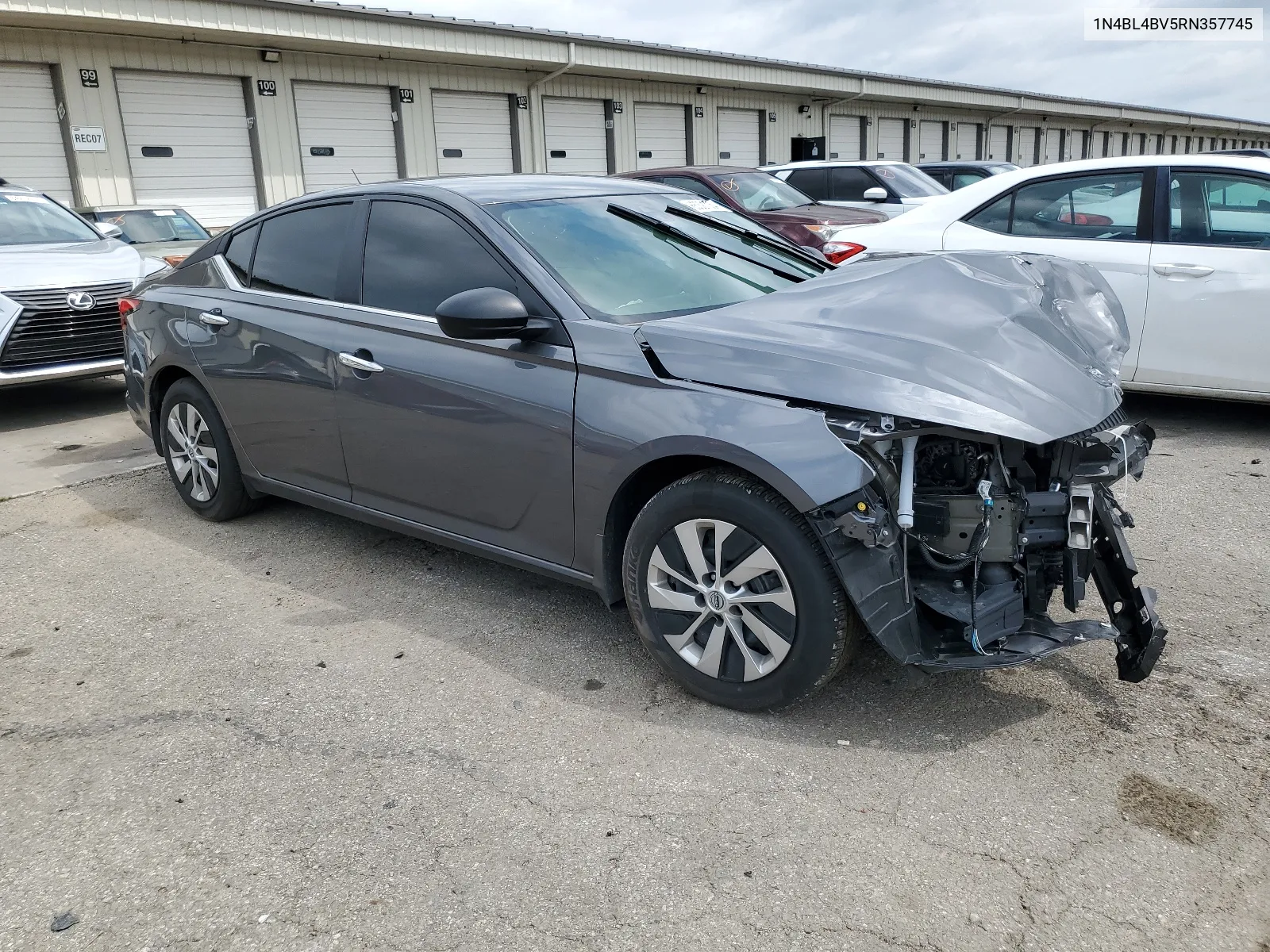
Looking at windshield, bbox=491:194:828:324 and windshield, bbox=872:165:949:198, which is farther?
windshield, bbox=872:165:949:198

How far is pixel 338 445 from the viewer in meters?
4.22

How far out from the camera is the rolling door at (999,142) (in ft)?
116

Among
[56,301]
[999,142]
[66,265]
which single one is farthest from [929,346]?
[999,142]

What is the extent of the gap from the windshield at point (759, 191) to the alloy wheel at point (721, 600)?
8005 millimetres

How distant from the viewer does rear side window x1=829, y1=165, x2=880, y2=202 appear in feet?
42.9

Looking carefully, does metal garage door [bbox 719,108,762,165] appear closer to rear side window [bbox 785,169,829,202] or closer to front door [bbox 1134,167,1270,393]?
rear side window [bbox 785,169,829,202]

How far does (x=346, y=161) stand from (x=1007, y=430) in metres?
16.6

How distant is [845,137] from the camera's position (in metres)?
28.1

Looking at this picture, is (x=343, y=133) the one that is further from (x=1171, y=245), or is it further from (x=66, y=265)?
(x=1171, y=245)

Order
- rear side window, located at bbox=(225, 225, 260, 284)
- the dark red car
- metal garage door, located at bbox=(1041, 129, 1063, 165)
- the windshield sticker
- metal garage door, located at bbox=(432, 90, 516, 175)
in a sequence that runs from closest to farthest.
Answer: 1. the windshield sticker
2. rear side window, located at bbox=(225, 225, 260, 284)
3. the dark red car
4. metal garage door, located at bbox=(432, 90, 516, 175)
5. metal garage door, located at bbox=(1041, 129, 1063, 165)

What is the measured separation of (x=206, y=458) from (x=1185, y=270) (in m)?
5.36

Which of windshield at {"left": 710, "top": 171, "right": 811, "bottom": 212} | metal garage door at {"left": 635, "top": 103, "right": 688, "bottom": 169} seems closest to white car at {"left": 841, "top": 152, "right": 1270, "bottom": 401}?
windshield at {"left": 710, "top": 171, "right": 811, "bottom": 212}

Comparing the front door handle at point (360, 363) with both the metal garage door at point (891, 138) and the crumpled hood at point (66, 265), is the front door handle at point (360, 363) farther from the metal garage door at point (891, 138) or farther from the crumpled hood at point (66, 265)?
the metal garage door at point (891, 138)

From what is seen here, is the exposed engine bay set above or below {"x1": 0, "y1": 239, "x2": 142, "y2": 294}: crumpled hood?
below
